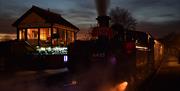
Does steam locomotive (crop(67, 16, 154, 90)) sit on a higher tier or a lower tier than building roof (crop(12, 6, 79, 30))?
lower

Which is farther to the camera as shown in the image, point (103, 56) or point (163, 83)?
point (163, 83)

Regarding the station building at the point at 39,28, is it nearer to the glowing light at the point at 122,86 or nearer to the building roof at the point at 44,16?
the building roof at the point at 44,16

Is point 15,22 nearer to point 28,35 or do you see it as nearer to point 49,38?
point 28,35

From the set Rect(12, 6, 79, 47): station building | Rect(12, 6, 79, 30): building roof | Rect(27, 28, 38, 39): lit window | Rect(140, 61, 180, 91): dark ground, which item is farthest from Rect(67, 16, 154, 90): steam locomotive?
Rect(27, 28, 38, 39): lit window

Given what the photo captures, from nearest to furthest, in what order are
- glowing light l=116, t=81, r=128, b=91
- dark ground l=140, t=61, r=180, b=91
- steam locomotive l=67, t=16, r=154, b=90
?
1. steam locomotive l=67, t=16, r=154, b=90
2. glowing light l=116, t=81, r=128, b=91
3. dark ground l=140, t=61, r=180, b=91

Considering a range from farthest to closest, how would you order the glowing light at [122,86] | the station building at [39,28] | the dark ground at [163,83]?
the station building at [39,28] → the dark ground at [163,83] → the glowing light at [122,86]

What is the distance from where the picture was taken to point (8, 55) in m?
11.3

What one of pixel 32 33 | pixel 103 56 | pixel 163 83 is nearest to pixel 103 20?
pixel 103 56

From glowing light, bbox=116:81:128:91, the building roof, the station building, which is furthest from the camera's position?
the building roof

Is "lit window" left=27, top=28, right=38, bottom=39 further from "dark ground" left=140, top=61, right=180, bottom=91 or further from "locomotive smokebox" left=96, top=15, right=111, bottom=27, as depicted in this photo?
"locomotive smokebox" left=96, top=15, right=111, bottom=27

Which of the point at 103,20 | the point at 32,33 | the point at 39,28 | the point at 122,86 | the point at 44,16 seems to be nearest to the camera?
the point at 122,86

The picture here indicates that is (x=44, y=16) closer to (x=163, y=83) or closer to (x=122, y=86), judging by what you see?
(x=163, y=83)

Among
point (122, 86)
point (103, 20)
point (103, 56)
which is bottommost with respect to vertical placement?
point (122, 86)

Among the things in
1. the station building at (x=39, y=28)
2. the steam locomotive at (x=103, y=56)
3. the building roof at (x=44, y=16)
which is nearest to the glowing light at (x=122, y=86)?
the steam locomotive at (x=103, y=56)
